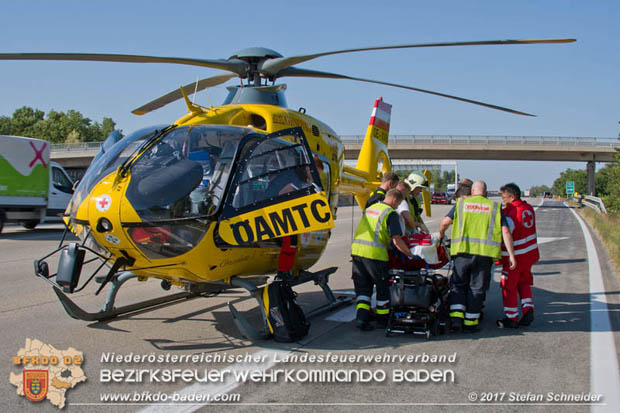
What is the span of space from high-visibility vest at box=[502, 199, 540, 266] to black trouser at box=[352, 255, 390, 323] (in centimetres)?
161

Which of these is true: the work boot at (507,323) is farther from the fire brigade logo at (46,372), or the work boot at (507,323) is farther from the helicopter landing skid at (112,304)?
the fire brigade logo at (46,372)

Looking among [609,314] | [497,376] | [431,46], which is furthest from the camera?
[609,314]

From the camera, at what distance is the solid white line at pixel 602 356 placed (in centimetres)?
427

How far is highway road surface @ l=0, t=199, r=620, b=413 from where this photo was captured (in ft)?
13.4

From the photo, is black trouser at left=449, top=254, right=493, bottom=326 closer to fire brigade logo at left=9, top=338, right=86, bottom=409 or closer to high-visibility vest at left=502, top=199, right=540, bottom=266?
high-visibility vest at left=502, top=199, right=540, bottom=266

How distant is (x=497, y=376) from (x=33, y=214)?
700 inches

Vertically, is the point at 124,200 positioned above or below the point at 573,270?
above

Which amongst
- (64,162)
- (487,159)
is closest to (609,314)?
(487,159)

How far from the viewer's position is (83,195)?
16.9 ft

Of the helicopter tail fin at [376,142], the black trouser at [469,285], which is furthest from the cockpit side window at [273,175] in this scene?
the helicopter tail fin at [376,142]

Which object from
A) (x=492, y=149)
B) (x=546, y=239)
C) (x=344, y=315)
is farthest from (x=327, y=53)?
(x=492, y=149)

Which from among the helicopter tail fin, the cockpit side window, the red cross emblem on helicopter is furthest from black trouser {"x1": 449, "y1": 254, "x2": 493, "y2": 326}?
the red cross emblem on helicopter

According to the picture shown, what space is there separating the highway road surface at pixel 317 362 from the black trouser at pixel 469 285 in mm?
263

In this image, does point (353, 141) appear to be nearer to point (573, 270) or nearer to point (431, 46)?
point (573, 270)
